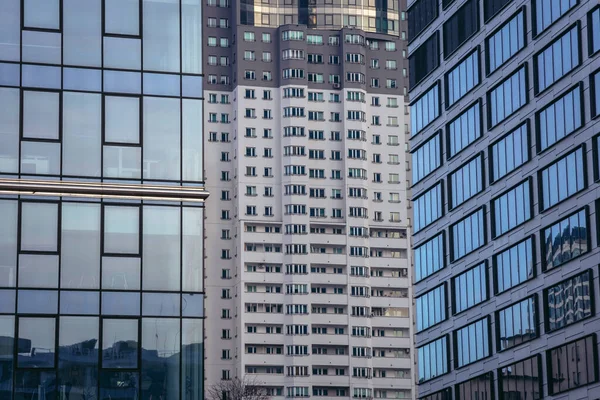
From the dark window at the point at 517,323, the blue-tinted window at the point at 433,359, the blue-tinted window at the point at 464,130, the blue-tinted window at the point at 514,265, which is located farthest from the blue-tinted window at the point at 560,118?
the blue-tinted window at the point at 433,359

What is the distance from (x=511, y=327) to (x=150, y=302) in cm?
4346

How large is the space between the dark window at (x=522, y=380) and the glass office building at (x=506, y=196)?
119 millimetres

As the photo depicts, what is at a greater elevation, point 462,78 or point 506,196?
point 462,78

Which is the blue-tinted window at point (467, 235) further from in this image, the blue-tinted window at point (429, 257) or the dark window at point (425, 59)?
the dark window at point (425, 59)

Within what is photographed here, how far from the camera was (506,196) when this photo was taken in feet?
259

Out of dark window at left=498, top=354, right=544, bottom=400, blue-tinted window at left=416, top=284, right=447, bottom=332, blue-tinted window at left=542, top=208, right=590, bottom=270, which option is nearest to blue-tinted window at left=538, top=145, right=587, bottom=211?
blue-tinted window at left=542, top=208, right=590, bottom=270

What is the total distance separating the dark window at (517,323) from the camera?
74500mm

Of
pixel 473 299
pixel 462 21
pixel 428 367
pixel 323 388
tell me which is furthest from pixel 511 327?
pixel 323 388

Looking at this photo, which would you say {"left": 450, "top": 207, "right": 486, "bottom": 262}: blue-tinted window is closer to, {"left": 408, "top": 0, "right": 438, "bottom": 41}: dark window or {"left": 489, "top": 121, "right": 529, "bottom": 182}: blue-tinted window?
{"left": 489, "top": 121, "right": 529, "bottom": 182}: blue-tinted window

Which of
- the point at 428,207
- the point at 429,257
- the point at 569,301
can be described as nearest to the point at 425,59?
the point at 428,207

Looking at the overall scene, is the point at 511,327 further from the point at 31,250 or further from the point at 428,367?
the point at 31,250

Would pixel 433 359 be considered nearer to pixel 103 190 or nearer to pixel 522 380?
pixel 522 380

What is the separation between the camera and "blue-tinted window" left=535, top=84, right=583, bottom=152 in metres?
69.9

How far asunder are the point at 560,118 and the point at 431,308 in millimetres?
21782
